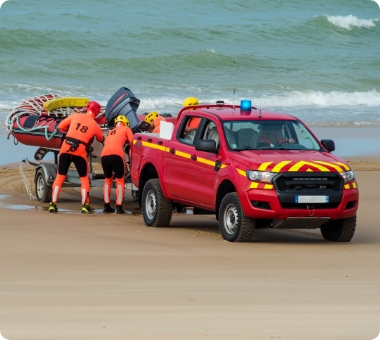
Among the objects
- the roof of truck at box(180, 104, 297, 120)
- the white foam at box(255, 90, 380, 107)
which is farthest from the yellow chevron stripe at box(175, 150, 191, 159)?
the white foam at box(255, 90, 380, 107)

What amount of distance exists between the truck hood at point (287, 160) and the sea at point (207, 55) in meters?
12.3

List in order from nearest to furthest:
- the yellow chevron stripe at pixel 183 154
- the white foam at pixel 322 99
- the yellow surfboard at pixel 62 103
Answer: the yellow chevron stripe at pixel 183 154 < the yellow surfboard at pixel 62 103 < the white foam at pixel 322 99

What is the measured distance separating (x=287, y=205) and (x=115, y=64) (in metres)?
31.4

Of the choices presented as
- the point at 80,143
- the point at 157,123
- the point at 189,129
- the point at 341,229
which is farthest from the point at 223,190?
the point at 80,143

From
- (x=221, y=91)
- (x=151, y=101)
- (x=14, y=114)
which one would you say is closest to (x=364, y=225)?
(x=14, y=114)

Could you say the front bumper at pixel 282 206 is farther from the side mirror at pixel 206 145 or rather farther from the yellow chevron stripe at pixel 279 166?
the side mirror at pixel 206 145

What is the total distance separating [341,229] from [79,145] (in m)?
4.51

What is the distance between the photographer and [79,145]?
1421 centimetres

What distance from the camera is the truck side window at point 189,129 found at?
12.4 m

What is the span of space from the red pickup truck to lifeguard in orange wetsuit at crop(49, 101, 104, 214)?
1.26m

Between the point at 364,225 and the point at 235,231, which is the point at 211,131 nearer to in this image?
the point at 235,231

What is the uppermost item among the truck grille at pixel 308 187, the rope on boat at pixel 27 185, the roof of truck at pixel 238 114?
the roof of truck at pixel 238 114

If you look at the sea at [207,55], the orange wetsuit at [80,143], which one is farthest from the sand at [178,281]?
the sea at [207,55]

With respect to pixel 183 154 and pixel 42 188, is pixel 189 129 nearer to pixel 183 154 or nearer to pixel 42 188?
pixel 183 154
